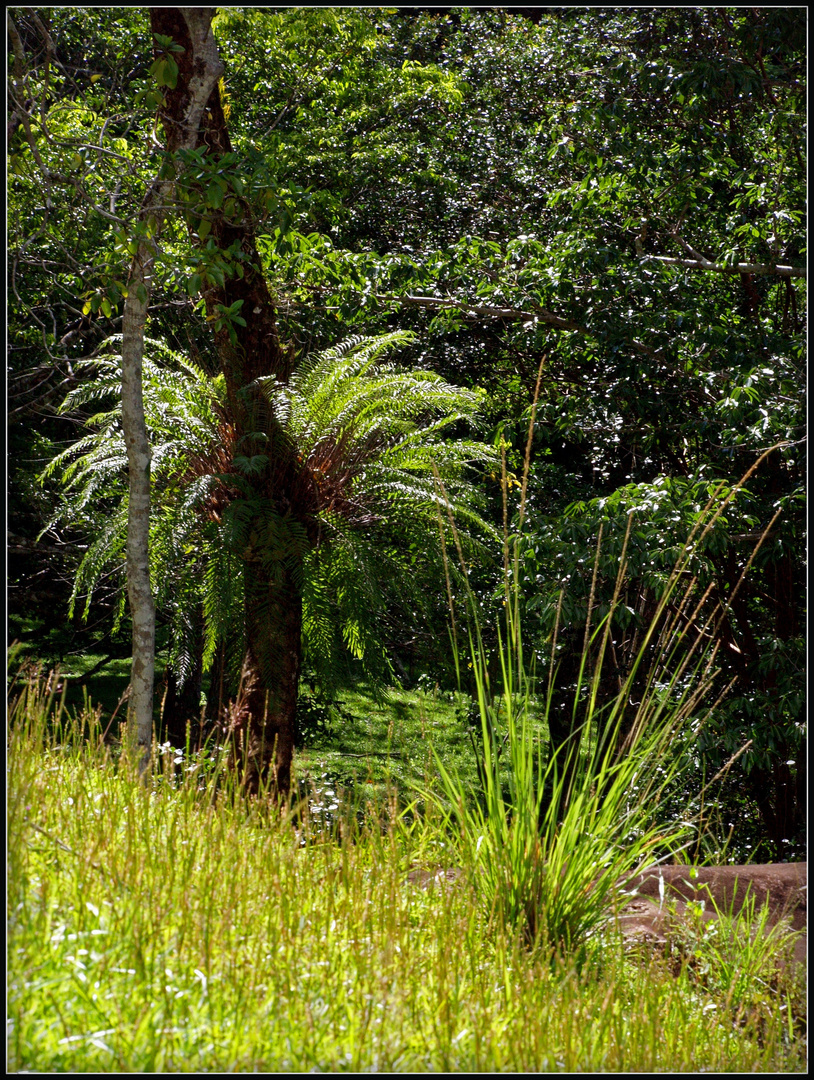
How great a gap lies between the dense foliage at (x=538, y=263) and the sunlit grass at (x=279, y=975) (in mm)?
1400

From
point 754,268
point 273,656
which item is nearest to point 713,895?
point 273,656

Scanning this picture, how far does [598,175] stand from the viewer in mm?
4105

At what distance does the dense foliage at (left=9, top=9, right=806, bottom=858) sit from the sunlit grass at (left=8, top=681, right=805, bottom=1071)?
4.59 ft

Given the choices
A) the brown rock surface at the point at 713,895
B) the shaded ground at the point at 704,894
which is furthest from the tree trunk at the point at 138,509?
the brown rock surface at the point at 713,895

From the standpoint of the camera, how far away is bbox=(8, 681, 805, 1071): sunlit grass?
138 centimetres

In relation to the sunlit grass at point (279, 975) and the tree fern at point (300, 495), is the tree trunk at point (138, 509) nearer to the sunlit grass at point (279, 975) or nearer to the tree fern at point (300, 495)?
the tree fern at point (300, 495)

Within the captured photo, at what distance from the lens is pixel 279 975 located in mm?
1521

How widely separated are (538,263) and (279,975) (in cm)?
342

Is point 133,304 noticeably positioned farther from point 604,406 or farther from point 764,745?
point 764,745

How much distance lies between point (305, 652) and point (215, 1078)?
2.07 meters

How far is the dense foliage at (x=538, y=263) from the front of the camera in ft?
11.1

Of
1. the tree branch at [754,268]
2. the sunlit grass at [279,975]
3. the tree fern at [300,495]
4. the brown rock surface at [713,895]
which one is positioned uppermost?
the tree branch at [754,268]

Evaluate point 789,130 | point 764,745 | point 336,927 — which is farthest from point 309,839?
point 789,130

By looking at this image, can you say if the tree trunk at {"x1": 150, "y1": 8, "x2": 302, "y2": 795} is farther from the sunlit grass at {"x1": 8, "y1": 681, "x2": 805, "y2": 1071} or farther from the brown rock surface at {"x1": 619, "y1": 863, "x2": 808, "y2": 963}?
the brown rock surface at {"x1": 619, "y1": 863, "x2": 808, "y2": 963}
